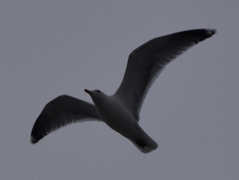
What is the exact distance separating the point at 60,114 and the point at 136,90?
156 centimetres

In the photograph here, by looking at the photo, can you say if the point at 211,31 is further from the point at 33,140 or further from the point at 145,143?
the point at 33,140

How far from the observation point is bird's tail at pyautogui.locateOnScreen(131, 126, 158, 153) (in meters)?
8.60

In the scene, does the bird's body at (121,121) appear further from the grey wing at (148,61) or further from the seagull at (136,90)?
the grey wing at (148,61)

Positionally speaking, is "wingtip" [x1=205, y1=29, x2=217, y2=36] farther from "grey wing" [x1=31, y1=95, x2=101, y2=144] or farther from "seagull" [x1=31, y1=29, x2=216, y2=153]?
"grey wing" [x1=31, y1=95, x2=101, y2=144]

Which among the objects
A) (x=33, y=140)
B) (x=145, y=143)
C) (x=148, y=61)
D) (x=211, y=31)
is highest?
(x=211, y=31)

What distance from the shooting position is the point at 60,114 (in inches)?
382

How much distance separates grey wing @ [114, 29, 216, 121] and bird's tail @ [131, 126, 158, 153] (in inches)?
20.7

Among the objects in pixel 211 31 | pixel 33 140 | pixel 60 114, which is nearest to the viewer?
pixel 211 31

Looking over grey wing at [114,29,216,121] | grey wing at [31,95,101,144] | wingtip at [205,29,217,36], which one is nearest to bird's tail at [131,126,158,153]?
grey wing at [114,29,216,121]

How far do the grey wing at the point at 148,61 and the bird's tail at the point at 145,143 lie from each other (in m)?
0.53

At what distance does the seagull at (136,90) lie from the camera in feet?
28.2

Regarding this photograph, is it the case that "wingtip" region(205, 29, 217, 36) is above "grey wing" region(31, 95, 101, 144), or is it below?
above

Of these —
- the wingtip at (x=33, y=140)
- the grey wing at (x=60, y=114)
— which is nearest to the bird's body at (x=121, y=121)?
the grey wing at (x=60, y=114)

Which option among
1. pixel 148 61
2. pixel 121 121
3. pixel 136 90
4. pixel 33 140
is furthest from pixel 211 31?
pixel 33 140
